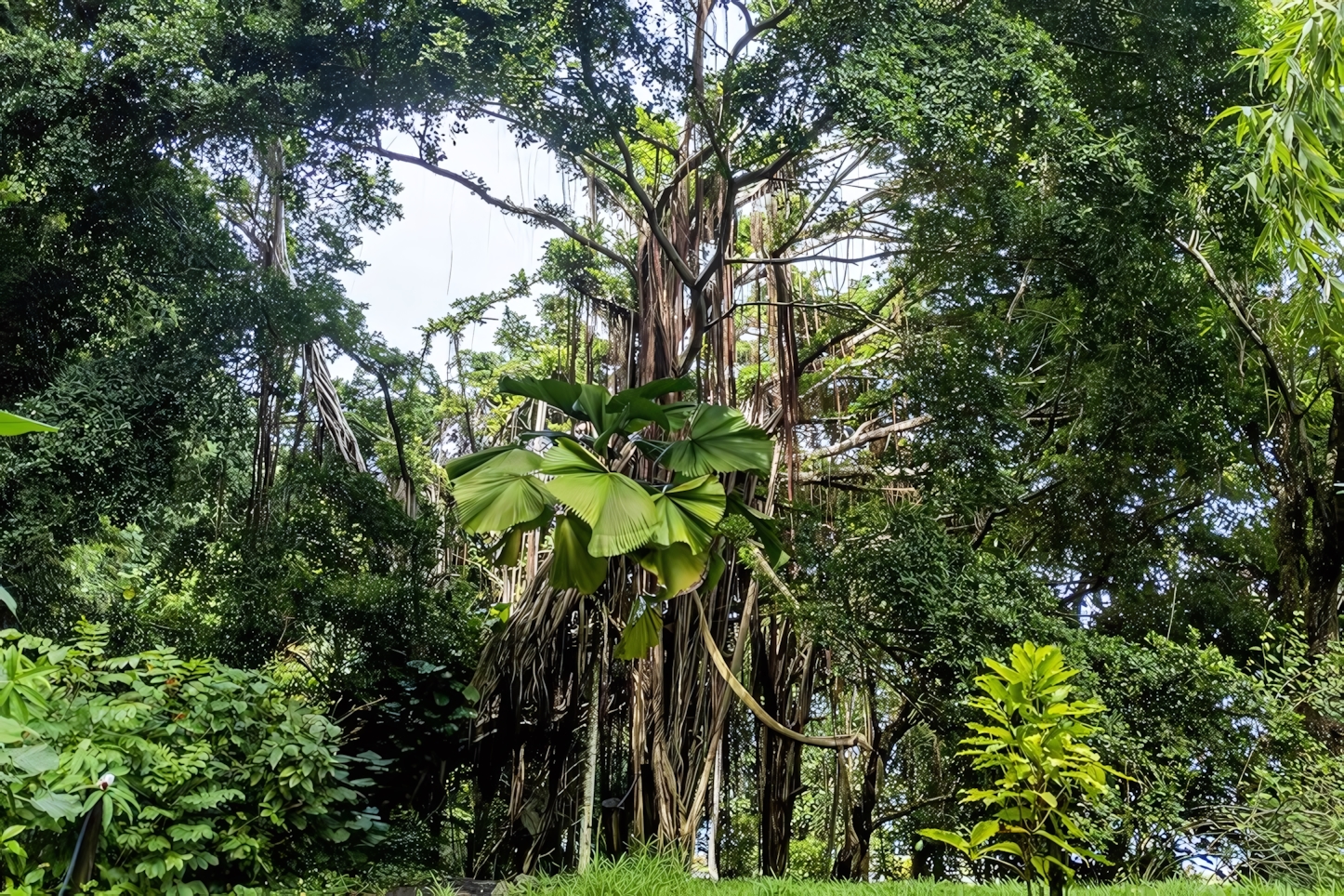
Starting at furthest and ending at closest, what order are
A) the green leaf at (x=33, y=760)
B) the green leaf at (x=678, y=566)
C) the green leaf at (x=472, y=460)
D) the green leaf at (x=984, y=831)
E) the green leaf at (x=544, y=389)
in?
the green leaf at (x=544, y=389) → the green leaf at (x=472, y=460) → the green leaf at (x=678, y=566) → the green leaf at (x=33, y=760) → the green leaf at (x=984, y=831)

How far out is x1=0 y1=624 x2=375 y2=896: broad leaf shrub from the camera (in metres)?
2.39

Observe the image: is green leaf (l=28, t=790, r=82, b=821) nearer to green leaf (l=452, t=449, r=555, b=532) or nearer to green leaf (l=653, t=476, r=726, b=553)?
green leaf (l=452, t=449, r=555, b=532)

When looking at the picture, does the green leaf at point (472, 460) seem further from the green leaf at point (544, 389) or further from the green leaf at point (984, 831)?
the green leaf at point (984, 831)

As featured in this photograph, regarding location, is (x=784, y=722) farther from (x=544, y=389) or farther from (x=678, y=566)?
(x=544, y=389)

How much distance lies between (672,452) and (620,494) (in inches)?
23.6

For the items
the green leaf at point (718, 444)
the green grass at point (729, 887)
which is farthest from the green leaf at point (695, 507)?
the green grass at point (729, 887)

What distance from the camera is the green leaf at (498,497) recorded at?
3.91 meters

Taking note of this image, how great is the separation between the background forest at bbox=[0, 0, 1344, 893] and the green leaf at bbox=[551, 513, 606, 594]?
2 centimetres

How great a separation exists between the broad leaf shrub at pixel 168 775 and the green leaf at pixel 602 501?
1253mm

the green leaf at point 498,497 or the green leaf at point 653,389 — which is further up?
the green leaf at point 653,389

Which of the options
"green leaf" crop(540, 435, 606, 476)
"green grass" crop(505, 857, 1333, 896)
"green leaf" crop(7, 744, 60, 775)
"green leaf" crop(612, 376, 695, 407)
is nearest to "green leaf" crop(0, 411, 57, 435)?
"green leaf" crop(7, 744, 60, 775)

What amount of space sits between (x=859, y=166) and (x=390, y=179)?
10.2 feet

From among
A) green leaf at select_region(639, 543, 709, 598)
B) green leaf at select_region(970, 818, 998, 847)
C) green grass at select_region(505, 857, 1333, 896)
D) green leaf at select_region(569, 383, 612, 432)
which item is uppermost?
green leaf at select_region(569, 383, 612, 432)

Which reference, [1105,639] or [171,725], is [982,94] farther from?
[171,725]
